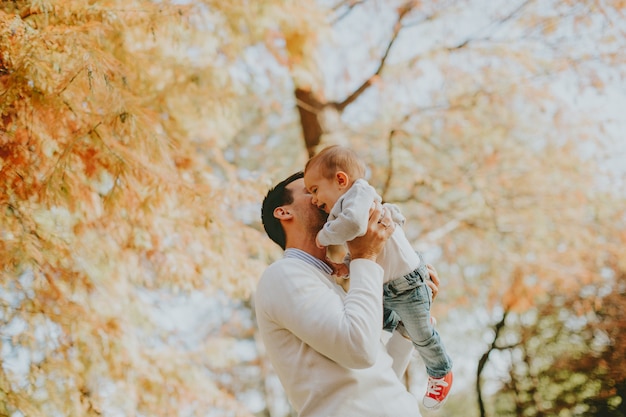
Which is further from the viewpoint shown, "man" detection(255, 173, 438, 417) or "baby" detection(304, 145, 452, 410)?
"baby" detection(304, 145, 452, 410)

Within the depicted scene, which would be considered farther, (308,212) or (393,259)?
(308,212)

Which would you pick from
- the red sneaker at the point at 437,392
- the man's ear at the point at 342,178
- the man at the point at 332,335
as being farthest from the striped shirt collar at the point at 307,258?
the red sneaker at the point at 437,392

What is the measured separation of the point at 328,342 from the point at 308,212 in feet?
1.73

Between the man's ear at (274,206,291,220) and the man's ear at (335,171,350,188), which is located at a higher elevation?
the man's ear at (335,171,350,188)

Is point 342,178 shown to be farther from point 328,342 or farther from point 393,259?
point 328,342

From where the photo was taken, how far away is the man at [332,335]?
137 centimetres

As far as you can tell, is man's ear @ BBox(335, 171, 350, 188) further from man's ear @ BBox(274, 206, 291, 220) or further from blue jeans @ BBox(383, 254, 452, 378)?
blue jeans @ BBox(383, 254, 452, 378)

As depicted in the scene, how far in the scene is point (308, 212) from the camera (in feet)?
5.88

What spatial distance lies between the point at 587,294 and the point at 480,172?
2.53 m

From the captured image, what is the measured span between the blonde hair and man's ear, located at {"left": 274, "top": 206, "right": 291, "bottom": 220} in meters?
0.15

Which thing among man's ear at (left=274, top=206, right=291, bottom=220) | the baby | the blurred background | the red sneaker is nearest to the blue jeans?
the baby

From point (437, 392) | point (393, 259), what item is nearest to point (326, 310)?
point (393, 259)

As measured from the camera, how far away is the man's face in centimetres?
178

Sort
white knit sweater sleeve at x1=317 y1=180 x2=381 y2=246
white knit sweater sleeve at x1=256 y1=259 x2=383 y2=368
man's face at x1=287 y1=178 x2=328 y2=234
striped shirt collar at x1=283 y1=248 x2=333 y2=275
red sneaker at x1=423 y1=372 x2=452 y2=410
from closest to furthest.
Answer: white knit sweater sleeve at x1=256 y1=259 x2=383 y2=368 → white knit sweater sleeve at x1=317 y1=180 x2=381 y2=246 → striped shirt collar at x1=283 y1=248 x2=333 y2=275 → man's face at x1=287 y1=178 x2=328 y2=234 → red sneaker at x1=423 y1=372 x2=452 y2=410
